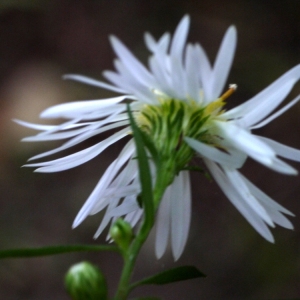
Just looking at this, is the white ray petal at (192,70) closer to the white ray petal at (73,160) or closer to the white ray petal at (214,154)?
the white ray petal at (214,154)

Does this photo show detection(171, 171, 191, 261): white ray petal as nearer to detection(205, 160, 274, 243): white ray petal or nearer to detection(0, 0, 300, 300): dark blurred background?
detection(205, 160, 274, 243): white ray petal

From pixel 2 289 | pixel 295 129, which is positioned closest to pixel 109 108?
pixel 2 289

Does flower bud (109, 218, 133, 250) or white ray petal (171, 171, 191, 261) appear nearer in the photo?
flower bud (109, 218, 133, 250)

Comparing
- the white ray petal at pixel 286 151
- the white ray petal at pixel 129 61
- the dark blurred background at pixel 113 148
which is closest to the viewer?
the white ray petal at pixel 129 61

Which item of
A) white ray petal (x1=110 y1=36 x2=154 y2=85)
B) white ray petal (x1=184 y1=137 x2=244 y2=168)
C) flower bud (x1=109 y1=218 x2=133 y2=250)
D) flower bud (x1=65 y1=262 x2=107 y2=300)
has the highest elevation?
white ray petal (x1=110 y1=36 x2=154 y2=85)

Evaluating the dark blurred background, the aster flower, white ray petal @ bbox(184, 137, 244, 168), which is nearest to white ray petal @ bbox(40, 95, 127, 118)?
the aster flower

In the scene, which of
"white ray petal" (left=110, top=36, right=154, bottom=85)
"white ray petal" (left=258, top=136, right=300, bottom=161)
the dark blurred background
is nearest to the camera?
"white ray petal" (left=110, top=36, right=154, bottom=85)

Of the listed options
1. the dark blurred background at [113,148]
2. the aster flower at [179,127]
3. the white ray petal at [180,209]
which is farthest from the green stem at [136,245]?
the dark blurred background at [113,148]
